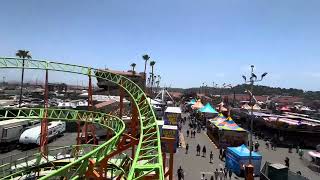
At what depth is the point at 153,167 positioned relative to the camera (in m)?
14.0

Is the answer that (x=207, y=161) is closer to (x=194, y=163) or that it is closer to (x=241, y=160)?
(x=194, y=163)

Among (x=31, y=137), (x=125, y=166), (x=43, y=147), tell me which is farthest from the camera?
(x=31, y=137)

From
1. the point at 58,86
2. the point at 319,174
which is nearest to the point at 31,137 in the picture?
the point at 319,174

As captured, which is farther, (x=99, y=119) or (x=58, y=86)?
(x=58, y=86)

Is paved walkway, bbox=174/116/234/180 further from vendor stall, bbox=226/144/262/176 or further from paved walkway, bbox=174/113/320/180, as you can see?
vendor stall, bbox=226/144/262/176

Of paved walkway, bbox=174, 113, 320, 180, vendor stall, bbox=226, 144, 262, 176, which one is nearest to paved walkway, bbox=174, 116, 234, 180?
paved walkway, bbox=174, 113, 320, 180

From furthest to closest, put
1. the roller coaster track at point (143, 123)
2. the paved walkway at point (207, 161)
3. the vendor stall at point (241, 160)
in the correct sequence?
1. the paved walkway at point (207, 161)
2. the vendor stall at point (241, 160)
3. the roller coaster track at point (143, 123)

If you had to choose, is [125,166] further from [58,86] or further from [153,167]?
[58,86]

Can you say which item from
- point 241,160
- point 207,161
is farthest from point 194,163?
point 241,160

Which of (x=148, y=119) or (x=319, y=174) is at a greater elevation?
(x=148, y=119)

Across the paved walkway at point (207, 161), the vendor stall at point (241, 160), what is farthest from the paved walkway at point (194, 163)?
the vendor stall at point (241, 160)

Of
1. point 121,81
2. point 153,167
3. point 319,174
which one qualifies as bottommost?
point 319,174

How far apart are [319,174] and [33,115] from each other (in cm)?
2949

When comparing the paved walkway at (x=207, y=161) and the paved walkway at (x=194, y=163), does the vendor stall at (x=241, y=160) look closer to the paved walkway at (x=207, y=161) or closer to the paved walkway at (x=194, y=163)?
the paved walkway at (x=207, y=161)
